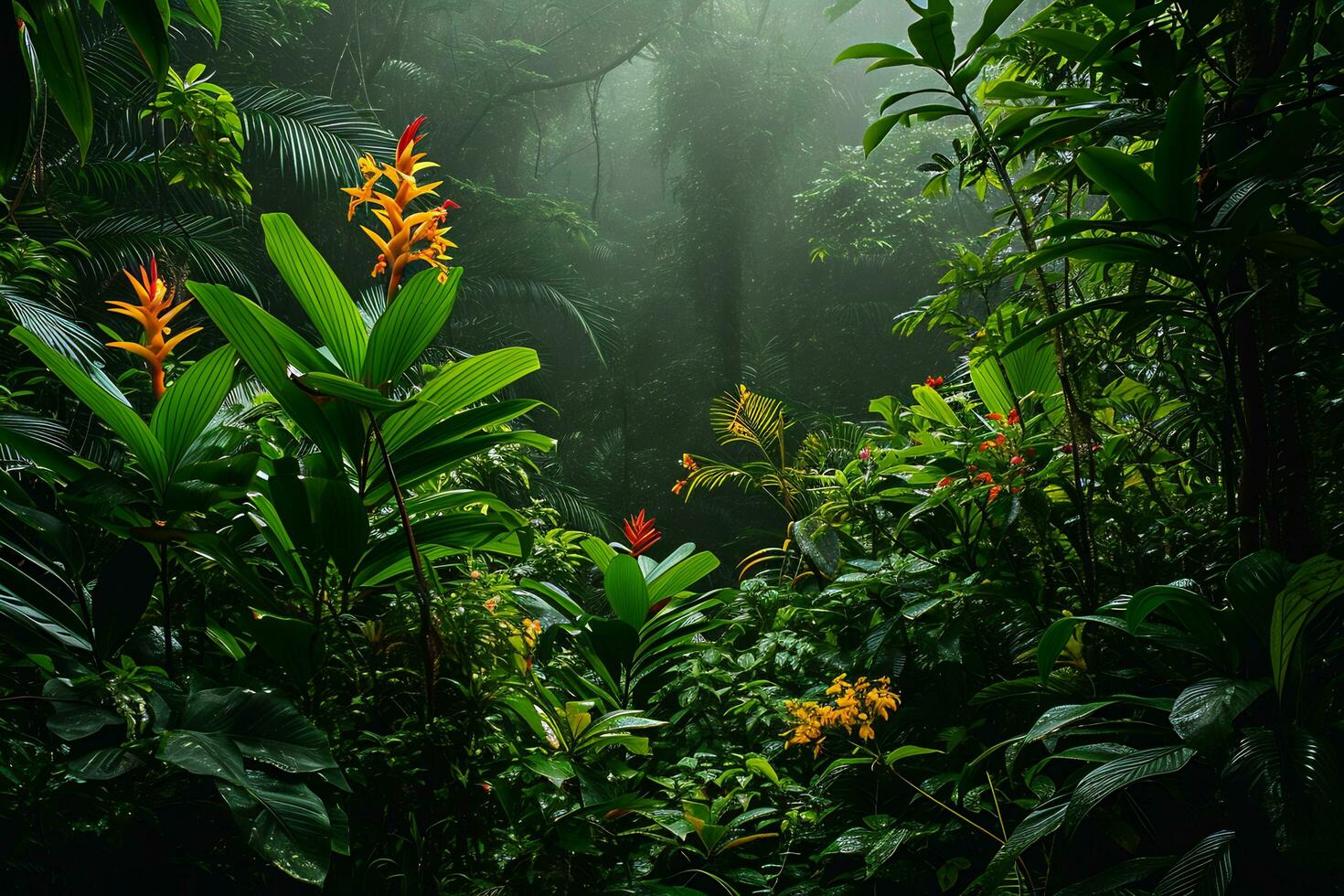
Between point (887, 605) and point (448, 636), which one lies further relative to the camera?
point (887, 605)

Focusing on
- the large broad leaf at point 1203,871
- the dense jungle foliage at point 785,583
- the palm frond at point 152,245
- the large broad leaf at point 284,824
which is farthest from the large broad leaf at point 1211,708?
the palm frond at point 152,245

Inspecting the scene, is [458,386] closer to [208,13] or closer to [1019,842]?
[208,13]

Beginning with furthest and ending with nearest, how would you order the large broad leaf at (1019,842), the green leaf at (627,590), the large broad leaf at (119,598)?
the green leaf at (627,590), the large broad leaf at (119,598), the large broad leaf at (1019,842)

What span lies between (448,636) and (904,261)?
813cm

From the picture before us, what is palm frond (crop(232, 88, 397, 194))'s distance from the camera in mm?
4389

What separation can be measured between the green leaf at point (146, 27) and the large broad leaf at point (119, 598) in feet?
1.59

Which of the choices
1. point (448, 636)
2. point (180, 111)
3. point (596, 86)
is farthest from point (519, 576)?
point (596, 86)

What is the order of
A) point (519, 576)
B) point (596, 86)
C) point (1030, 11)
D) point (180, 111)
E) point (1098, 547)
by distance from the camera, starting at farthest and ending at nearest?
point (1030, 11) < point (596, 86) < point (180, 111) < point (519, 576) < point (1098, 547)

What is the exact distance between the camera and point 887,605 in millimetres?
1259

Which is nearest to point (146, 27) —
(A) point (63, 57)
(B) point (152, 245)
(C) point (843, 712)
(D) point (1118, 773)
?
(A) point (63, 57)

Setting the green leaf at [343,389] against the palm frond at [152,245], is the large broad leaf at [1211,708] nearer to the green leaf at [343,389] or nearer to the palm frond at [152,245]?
the green leaf at [343,389]

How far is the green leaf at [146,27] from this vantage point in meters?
0.67

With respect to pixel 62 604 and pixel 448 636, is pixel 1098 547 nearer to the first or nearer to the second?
pixel 448 636

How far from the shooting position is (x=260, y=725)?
809mm
